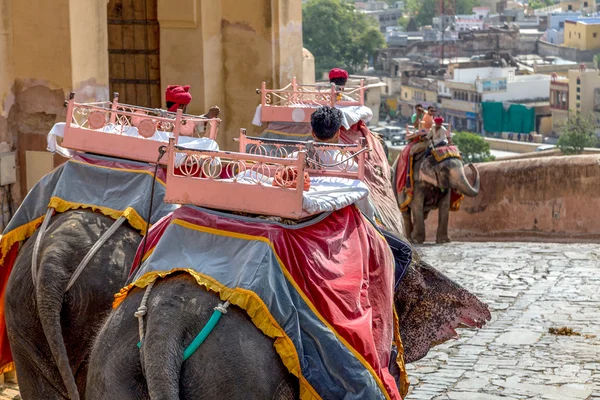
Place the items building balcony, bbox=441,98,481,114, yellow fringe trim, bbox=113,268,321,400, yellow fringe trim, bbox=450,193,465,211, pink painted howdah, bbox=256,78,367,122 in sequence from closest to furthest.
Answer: yellow fringe trim, bbox=113,268,321,400
pink painted howdah, bbox=256,78,367,122
yellow fringe trim, bbox=450,193,465,211
building balcony, bbox=441,98,481,114

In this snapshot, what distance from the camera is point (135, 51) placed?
13.1 meters

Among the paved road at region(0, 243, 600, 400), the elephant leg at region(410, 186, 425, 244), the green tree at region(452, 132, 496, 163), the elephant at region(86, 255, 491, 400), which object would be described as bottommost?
the green tree at region(452, 132, 496, 163)

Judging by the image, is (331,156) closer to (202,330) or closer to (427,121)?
(202,330)

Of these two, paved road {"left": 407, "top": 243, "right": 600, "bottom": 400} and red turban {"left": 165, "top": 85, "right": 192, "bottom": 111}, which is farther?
paved road {"left": 407, "top": 243, "right": 600, "bottom": 400}

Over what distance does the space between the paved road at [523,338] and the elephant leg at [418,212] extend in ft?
11.4

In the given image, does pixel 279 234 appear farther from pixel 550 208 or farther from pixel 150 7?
pixel 550 208

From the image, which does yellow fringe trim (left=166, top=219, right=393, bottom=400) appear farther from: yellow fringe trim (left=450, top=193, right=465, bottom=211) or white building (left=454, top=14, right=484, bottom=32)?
white building (left=454, top=14, right=484, bottom=32)

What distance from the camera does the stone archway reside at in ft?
42.5

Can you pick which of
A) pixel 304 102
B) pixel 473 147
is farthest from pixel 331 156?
pixel 473 147

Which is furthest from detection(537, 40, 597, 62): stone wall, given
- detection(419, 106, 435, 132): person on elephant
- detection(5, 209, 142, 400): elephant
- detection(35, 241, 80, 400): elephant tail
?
detection(35, 241, 80, 400): elephant tail

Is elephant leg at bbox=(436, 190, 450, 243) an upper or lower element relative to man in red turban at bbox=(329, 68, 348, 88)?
lower

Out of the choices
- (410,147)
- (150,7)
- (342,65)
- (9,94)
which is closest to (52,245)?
(9,94)

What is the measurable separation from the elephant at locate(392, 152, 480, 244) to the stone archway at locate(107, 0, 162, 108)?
5765mm

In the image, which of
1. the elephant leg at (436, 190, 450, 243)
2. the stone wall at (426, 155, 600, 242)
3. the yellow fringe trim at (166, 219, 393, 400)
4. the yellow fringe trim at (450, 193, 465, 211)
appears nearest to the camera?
the yellow fringe trim at (166, 219, 393, 400)
